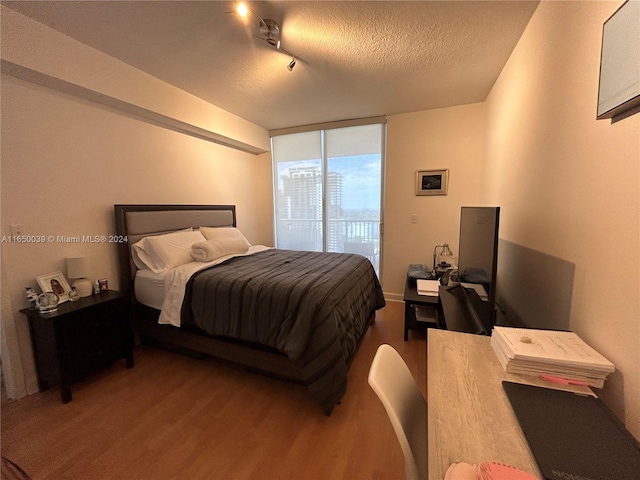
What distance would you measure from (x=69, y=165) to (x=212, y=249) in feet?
4.21

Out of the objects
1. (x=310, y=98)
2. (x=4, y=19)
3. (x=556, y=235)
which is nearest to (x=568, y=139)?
(x=556, y=235)

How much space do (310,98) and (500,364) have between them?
302 centimetres

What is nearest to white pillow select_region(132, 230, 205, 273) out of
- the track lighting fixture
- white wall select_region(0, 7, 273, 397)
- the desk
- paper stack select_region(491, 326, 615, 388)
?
white wall select_region(0, 7, 273, 397)

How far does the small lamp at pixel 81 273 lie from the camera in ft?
6.46

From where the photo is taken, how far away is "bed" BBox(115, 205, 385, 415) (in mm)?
1641

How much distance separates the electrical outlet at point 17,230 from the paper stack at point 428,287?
127 inches

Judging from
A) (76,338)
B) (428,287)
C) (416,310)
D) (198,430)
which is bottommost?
(198,430)

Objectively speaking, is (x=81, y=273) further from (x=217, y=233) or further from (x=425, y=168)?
(x=425, y=168)

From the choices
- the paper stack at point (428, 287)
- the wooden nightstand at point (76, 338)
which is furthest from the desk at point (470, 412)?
the wooden nightstand at point (76, 338)

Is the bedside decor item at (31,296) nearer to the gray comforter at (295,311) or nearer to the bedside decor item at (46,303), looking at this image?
the bedside decor item at (46,303)

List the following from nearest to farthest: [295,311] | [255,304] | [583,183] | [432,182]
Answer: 1. [583,183]
2. [295,311]
3. [255,304]
4. [432,182]

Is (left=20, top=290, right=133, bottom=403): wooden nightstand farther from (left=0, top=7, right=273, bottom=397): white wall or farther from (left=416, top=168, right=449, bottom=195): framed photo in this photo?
(left=416, top=168, right=449, bottom=195): framed photo

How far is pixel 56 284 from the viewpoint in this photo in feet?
6.30

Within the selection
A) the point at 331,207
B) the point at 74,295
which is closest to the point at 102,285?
the point at 74,295
